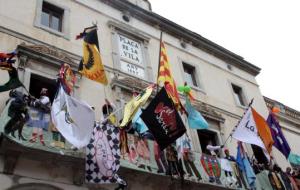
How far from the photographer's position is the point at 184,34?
18219mm

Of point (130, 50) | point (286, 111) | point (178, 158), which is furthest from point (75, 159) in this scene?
point (286, 111)

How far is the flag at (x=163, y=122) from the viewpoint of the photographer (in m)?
9.64

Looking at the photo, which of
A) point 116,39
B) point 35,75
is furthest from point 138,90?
point 35,75

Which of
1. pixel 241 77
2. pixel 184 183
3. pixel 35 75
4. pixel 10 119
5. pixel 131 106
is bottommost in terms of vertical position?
pixel 184 183

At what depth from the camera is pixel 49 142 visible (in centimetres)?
910

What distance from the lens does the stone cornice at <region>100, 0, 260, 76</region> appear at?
16.4 metres

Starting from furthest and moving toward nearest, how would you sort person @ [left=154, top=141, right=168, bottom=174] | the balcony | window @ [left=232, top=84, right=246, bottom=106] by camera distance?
window @ [left=232, top=84, right=246, bottom=106], person @ [left=154, top=141, right=168, bottom=174], the balcony

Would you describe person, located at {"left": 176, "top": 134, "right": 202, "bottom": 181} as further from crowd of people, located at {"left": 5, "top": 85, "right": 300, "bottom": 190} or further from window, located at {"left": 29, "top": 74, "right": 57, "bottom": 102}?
window, located at {"left": 29, "top": 74, "right": 57, "bottom": 102}

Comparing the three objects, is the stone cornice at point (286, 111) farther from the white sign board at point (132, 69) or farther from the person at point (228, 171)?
the white sign board at point (132, 69)

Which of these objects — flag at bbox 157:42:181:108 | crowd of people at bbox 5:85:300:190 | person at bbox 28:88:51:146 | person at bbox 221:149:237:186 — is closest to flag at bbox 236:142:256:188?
crowd of people at bbox 5:85:300:190

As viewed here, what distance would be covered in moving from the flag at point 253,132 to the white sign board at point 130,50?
471 cm

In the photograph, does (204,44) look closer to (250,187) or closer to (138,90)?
(138,90)

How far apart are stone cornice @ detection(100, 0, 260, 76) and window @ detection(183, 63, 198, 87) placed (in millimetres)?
1538

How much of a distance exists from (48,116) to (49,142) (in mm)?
850
